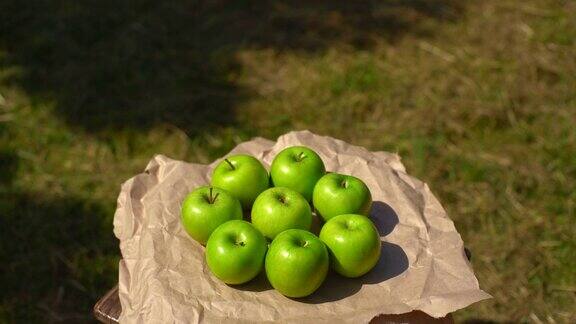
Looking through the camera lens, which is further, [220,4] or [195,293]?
[220,4]

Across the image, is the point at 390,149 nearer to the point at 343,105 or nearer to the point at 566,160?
the point at 343,105

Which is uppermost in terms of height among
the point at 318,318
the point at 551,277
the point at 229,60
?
the point at 318,318

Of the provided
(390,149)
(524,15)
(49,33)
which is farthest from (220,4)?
(524,15)

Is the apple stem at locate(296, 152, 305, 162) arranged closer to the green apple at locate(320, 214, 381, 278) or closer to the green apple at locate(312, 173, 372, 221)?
the green apple at locate(312, 173, 372, 221)

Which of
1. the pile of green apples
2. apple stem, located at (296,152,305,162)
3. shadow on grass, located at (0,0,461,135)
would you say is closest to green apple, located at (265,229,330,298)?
the pile of green apples

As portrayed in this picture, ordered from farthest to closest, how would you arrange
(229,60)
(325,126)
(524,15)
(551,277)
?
(524,15)
(229,60)
(325,126)
(551,277)

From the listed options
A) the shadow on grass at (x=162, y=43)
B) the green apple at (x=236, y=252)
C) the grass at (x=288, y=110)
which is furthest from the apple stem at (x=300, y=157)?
the shadow on grass at (x=162, y=43)
